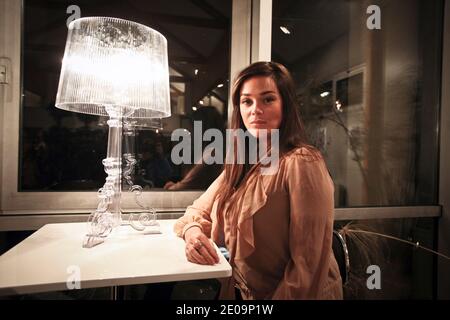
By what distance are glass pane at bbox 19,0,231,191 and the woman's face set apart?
520mm

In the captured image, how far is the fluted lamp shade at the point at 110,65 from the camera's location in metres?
0.89

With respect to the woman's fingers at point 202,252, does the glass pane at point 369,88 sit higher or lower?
higher

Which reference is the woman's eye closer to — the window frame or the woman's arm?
the woman's arm

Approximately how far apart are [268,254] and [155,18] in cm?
132

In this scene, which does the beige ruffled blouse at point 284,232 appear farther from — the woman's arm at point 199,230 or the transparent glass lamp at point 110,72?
the transparent glass lamp at point 110,72

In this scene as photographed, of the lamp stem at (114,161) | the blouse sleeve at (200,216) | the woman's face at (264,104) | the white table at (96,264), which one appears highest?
the woman's face at (264,104)

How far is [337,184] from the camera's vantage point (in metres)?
1.49

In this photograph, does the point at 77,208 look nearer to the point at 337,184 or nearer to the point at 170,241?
the point at 170,241

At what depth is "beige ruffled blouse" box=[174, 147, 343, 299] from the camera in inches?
28.7

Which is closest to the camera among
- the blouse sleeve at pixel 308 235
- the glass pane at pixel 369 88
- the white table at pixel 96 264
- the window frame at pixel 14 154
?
the white table at pixel 96 264

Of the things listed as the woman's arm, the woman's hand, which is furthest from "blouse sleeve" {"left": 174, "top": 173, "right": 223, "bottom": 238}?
the woman's hand

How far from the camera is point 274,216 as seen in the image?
80 cm

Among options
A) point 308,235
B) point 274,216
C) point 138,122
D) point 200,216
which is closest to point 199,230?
point 200,216

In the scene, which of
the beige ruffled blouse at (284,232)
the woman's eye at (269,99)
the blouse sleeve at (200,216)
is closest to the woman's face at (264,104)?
the woman's eye at (269,99)
